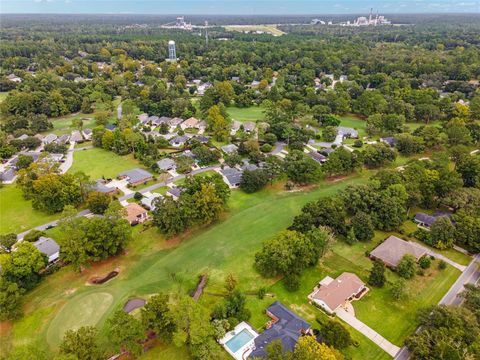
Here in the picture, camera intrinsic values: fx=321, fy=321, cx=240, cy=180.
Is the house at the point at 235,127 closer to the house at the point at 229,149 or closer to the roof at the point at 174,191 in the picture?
the house at the point at 229,149

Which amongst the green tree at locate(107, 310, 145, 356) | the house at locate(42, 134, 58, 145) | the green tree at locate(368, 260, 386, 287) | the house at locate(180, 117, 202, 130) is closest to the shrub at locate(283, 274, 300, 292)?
the green tree at locate(368, 260, 386, 287)

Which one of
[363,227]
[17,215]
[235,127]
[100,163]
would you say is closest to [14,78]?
[100,163]

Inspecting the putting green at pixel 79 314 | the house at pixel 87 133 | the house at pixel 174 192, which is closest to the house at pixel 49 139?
the house at pixel 87 133

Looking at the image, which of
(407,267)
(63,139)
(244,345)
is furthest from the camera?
(63,139)

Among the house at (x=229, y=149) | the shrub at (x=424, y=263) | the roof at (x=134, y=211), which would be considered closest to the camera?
the shrub at (x=424, y=263)

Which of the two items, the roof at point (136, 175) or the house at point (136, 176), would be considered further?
the roof at point (136, 175)

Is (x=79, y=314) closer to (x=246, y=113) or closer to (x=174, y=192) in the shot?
(x=174, y=192)

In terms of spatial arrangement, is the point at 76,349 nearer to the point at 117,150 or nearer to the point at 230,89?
the point at 117,150

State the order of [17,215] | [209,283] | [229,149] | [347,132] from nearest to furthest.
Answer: [209,283]
[17,215]
[229,149]
[347,132]
